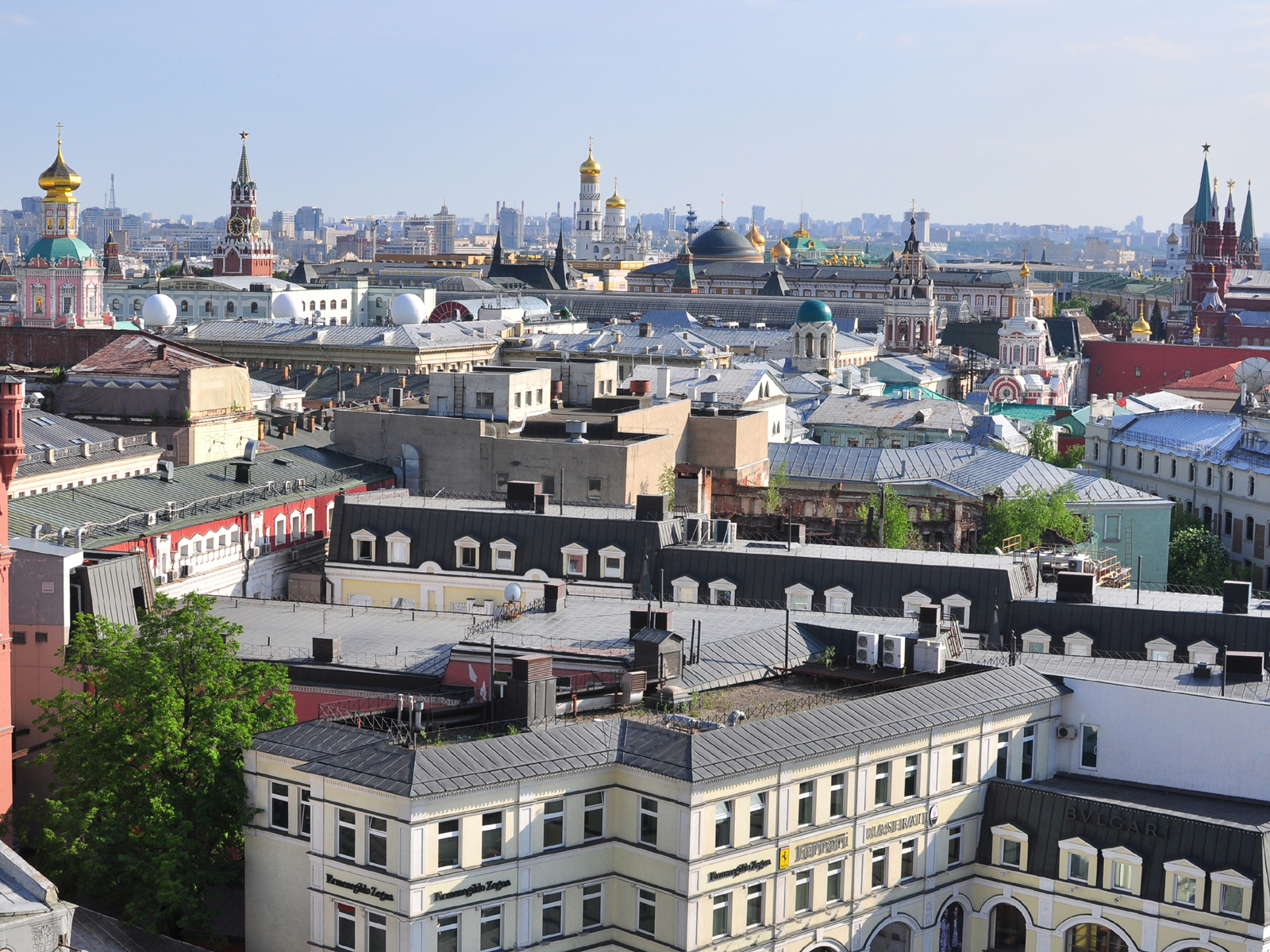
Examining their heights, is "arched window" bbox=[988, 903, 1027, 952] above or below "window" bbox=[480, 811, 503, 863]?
below

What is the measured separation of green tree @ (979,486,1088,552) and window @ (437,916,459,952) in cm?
3361

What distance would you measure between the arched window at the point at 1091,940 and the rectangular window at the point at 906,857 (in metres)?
3.05

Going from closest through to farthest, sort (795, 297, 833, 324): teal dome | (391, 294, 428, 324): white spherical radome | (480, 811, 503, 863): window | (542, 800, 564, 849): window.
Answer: (480, 811, 503, 863): window → (542, 800, 564, 849): window → (391, 294, 428, 324): white spherical radome → (795, 297, 833, 324): teal dome

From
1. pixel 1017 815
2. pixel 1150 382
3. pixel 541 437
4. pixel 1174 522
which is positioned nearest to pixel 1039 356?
pixel 1150 382

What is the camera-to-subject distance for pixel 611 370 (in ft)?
257

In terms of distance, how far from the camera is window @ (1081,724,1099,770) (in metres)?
39.9

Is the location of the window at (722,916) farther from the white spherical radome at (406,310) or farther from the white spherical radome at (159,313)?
the white spherical radome at (159,313)

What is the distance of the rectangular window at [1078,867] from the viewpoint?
36.8 meters

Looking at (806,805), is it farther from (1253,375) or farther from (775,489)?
(1253,375)

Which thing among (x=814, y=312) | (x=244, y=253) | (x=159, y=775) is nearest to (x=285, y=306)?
(x=814, y=312)

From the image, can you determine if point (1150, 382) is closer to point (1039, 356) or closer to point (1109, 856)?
point (1039, 356)

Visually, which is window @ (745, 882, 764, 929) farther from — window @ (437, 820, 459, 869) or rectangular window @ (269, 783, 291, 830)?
rectangular window @ (269, 783, 291, 830)

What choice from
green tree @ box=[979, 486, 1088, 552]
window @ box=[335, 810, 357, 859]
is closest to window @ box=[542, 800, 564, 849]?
window @ box=[335, 810, 357, 859]

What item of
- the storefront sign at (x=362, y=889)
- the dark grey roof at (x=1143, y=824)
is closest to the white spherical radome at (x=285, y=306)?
the dark grey roof at (x=1143, y=824)
